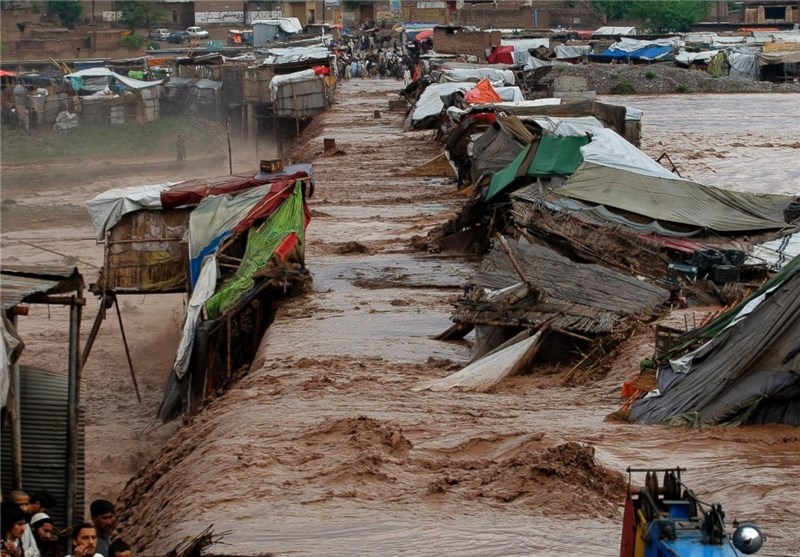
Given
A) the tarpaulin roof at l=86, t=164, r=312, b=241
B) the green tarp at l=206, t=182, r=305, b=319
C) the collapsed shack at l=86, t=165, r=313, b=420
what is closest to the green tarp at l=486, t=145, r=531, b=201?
the tarpaulin roof at l=86, t=164, r=312, b=241

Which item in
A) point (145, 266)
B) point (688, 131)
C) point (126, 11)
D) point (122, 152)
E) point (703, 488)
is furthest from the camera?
point (126, 11)

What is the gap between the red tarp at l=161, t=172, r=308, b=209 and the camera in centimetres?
1792

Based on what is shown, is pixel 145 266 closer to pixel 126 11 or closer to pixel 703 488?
pixel 703 488

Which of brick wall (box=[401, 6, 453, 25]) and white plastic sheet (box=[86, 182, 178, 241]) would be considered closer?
white plastic sheet (box=[86, 182, 178, 241])

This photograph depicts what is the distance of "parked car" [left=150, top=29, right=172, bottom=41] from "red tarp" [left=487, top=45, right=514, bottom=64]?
25.7m

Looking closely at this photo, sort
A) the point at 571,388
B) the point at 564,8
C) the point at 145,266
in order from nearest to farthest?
1. the point at 571,388
2. the point at 145,266
3. the point at 564,8

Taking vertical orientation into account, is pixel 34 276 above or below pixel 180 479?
above

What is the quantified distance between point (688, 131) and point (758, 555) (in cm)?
3228

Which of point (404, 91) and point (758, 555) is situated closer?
point (758, 555)

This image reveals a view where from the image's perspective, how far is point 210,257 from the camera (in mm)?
16547

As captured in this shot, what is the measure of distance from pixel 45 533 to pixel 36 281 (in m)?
2.61

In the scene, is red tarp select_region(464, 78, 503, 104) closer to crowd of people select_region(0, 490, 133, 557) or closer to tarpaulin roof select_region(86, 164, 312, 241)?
tarpaulin roof select_region(86, 164, 312, 241)

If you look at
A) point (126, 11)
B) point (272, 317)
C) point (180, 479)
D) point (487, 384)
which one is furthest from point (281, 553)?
point (126, 11)

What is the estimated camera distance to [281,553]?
9086 millimetres
